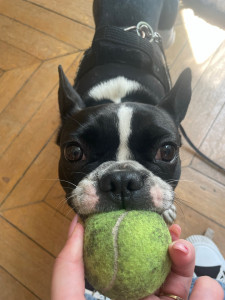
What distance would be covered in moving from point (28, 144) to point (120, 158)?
152 centimetres

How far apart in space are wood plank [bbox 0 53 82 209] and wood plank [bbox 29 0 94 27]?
101cm

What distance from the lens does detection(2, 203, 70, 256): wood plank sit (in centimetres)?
232

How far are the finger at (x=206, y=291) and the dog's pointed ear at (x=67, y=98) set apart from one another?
1.17m

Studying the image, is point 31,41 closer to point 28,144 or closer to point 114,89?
point 28,144

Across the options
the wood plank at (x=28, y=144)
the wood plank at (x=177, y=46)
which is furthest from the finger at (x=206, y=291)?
the wood plank at (x=177, y=46)

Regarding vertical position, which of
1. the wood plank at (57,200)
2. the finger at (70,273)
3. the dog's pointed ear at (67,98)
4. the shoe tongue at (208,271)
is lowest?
the wood plank at (57,200)

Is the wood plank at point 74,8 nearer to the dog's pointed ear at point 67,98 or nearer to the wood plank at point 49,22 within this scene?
the wood plank at point 49,22

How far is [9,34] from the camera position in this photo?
3287mm

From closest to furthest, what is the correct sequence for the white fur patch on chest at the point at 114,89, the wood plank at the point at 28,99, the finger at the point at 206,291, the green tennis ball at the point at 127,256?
the green tennis ball at the point at 127,256 → the finger at the point at 206,291 → the white fur patch on chest at the point at 114,89 → the wood plank at the point at 28,99

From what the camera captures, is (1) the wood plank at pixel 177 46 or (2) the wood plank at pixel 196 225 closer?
(2) the wood plank at pixel 196 225

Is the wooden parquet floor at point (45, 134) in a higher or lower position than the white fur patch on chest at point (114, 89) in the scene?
lower

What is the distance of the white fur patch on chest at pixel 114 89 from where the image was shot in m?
2.03

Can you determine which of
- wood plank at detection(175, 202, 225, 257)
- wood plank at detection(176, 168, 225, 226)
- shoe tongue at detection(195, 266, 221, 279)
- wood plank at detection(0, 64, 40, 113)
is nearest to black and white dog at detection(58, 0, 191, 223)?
wood plank at detection(175, 202, 225, 257)

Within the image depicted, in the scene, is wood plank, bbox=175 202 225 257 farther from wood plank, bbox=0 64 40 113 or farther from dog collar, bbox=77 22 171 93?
wood plank, bbox=0 64 40 113
